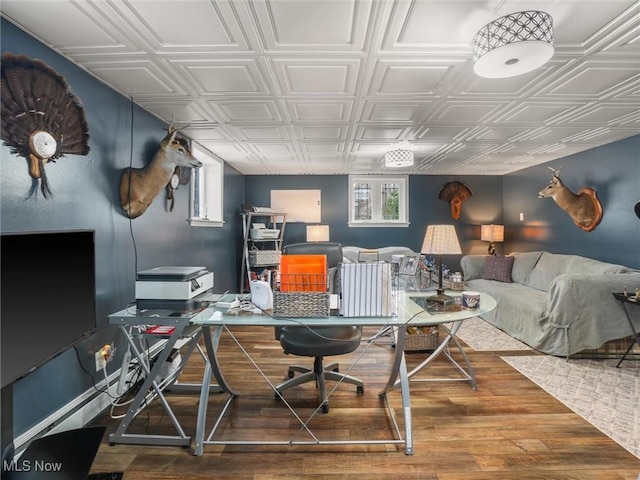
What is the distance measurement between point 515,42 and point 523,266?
4.02 metres

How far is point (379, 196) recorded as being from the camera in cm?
620

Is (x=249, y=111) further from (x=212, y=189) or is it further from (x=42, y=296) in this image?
(x=42, y=296)

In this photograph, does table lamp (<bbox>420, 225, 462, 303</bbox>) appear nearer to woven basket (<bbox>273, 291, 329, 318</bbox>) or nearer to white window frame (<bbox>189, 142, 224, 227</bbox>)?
woven basket (<bbox>273, 291, 329, 318</bbox>)

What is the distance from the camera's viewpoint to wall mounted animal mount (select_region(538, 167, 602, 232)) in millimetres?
4012

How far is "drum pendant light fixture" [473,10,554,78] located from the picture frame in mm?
1441

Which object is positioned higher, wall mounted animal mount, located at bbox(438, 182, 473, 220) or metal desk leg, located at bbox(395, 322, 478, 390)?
wall mounted animal mount, located at bbox(438, 182, 473, 220)

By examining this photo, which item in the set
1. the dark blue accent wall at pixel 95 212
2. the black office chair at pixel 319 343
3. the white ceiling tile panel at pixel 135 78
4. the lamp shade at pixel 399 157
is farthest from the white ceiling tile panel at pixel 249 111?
the lamp shade at pixel 399 157

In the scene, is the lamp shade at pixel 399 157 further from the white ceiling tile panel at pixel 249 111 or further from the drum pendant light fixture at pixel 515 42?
the drum pendant light fixture at pixel 515 42

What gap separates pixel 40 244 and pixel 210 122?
2175 millimetres

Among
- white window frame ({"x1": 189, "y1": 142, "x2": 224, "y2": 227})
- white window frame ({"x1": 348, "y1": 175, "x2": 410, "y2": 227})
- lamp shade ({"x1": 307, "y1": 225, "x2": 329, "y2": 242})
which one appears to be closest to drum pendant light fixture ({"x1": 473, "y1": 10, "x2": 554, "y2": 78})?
white window frame ({"x1": 189, "y1": 142, "x2": 224, "y2": 227})

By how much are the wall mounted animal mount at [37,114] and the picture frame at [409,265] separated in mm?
2368

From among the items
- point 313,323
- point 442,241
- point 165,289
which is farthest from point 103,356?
point 442,241

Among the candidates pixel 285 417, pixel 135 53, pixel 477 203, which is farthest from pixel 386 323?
pixel 477 203

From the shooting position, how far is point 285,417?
7.07ft
